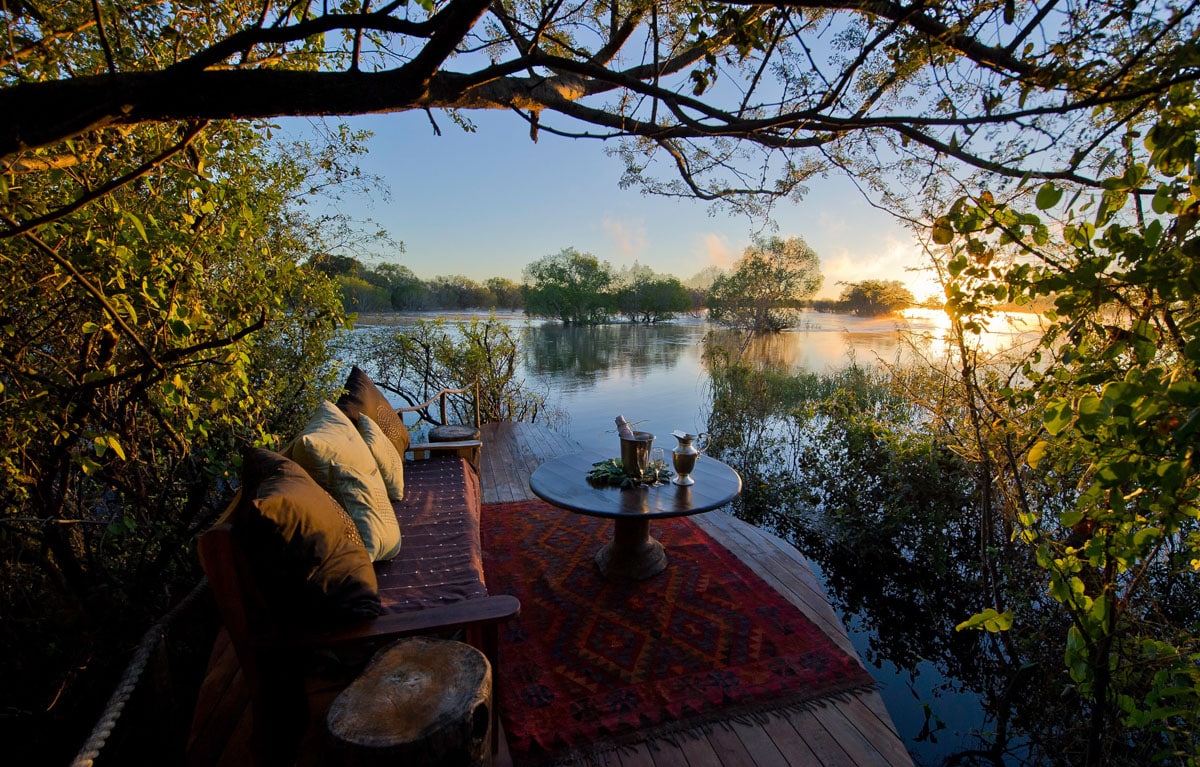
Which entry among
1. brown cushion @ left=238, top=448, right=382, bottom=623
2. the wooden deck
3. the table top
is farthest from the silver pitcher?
brown cushion @ left=238, top=448, right=382, bottom=623

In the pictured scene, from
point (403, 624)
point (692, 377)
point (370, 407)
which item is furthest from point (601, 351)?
point (403, 624)

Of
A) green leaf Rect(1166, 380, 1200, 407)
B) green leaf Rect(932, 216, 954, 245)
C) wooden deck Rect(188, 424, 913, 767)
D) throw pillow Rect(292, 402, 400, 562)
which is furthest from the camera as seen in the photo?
throw pillow Rect(292, 402, 400, 562)

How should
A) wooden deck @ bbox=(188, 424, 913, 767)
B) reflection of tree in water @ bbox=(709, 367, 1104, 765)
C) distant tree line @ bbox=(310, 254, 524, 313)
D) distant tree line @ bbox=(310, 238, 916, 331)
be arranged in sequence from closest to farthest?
wooden deck @ bbox=(188, 424, 913, 767) < reflection of tree in water @ bbox=(709, 367, 1104, 765) < distant tree line @ bbox=(310, 254, 524, 313) < distant tree line @ bbox=(310, 238, 916, 331)

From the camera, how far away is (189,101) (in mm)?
1149

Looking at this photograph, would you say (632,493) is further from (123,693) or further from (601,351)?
(601,351)

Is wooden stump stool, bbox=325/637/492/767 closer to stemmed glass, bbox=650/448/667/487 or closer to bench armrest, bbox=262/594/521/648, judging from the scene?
bench armrest, bbox=262/594/521/648

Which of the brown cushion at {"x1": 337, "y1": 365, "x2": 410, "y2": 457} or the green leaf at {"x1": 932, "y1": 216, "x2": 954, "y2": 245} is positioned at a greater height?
the green leaf at {"x1": 932, "y1": 216, "x2": 954, "y2": 245}

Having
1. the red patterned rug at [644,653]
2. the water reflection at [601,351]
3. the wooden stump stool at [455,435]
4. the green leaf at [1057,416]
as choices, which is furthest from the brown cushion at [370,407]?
the water reflection at [601,351]

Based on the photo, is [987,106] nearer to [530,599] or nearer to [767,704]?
[767,704]

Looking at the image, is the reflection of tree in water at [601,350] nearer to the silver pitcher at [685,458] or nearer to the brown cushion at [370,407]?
the brown cushion at [370,407]

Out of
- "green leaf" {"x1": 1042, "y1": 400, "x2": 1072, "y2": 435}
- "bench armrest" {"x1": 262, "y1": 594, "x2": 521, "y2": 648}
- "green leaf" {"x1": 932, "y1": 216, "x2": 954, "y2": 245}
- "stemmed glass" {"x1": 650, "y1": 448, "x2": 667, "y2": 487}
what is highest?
"green leaf" {"x1": 932, "y1": 216, "x2": 954, "y2": 245}

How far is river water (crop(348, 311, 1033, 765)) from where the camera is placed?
2488 millimetres

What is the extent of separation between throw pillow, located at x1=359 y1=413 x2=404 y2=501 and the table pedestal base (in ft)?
3.84

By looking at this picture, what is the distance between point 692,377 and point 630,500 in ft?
34.6
